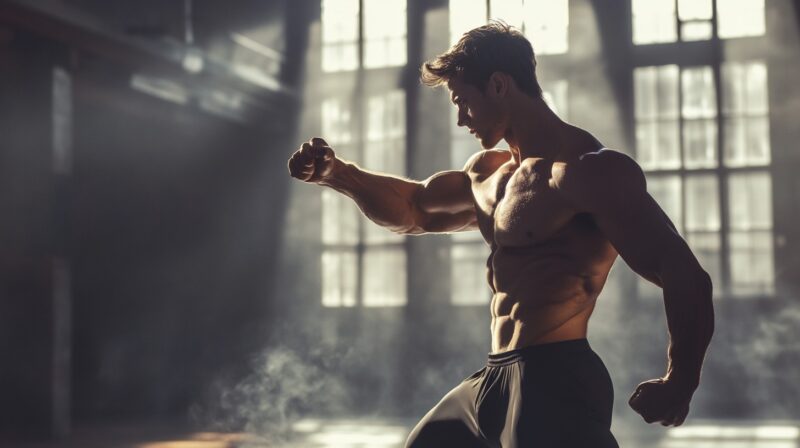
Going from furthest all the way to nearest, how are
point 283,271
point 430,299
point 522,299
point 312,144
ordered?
1. point 283,271
2. point 430,299
3. point 312,144
4. point 522,299

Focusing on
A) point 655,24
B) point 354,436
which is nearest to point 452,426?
point 354,436

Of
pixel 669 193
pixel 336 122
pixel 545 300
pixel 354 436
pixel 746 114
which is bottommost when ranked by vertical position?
pixel 354 436

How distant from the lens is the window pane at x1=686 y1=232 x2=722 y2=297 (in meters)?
8.10

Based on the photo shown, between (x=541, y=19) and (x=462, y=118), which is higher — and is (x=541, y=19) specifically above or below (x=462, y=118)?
above

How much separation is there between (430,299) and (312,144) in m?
7.02

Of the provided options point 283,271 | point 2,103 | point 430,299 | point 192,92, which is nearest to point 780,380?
point 430,299

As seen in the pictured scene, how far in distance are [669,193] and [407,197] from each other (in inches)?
269

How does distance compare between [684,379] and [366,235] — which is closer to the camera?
[684,379]

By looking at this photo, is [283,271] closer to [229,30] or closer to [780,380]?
[229,30]

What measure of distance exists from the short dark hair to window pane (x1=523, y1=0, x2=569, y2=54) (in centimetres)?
716

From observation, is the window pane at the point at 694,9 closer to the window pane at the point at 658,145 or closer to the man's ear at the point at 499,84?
the window pane at the point at 658,145

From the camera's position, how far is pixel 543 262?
1546 millimetres

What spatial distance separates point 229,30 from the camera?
29.1 ft

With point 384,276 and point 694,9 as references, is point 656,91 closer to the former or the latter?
point 694,9
